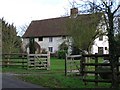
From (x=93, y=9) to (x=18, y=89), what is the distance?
15.8 feet

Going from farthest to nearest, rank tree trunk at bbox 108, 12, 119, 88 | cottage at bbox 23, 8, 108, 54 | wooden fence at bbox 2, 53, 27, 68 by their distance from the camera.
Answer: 1. cottage at bbox 23, 8, 108, 54
2. wooden fence at bbox 2, 53, 27, 68
3. tree trunk at bbox 108, 12, 119, 88

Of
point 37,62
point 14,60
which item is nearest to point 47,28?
point 14,60

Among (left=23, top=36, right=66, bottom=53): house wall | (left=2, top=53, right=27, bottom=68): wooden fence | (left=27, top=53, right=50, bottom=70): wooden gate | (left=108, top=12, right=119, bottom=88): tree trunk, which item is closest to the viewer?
(left=108, top=12, right=119, bottom=88): tree trunk

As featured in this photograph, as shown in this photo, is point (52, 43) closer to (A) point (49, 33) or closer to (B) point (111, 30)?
(A) point (49, 33)

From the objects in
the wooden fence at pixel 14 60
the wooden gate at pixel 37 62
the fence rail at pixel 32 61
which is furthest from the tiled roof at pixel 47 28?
the wooden gate at pixel 37 62

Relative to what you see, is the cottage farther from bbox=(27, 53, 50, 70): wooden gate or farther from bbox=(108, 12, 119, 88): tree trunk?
bbox=(108, 12, 119, 88): tree trunk

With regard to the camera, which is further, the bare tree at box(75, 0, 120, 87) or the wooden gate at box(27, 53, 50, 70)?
the wooden gate at box(27, 53, 50, 70)

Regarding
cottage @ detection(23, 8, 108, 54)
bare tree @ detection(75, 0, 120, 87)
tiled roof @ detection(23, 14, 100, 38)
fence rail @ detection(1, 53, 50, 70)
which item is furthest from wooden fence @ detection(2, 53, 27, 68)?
tiled roof @ detection(23, 14, 100, 38)

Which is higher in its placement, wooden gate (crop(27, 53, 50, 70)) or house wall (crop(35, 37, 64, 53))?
house wall (crop(35, 37, 64, 53))

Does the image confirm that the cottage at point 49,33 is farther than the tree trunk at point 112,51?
Yes

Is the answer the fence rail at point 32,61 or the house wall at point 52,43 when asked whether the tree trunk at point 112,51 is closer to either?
the fence rail at point 32,61

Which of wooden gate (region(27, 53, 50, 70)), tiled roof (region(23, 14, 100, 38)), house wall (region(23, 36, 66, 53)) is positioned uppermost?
tiled roof (region(23, 14, 100, 38))

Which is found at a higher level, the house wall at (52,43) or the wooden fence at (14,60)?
the house wall at (52,43)

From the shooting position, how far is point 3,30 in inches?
1458
